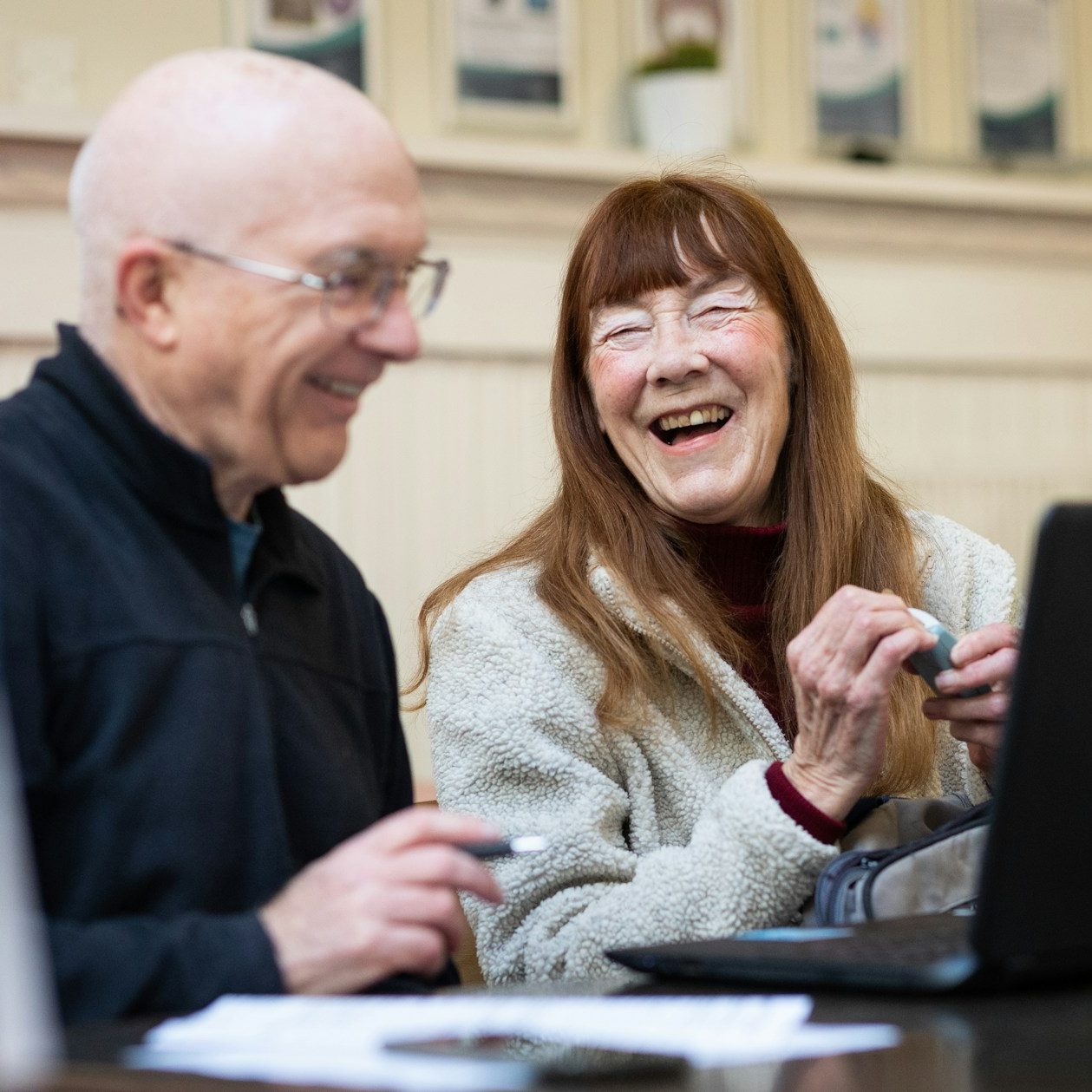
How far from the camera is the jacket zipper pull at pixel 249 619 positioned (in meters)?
1.23

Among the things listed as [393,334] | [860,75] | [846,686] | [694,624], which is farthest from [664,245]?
[860,75]

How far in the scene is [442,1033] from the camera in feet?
2.80

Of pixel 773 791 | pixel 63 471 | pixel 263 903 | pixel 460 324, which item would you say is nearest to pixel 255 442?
pixel 63 471

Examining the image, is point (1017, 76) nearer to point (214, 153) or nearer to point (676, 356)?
point (676, 356)

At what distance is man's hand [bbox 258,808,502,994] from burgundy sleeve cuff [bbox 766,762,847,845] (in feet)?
1.59

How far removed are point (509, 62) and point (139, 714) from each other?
2.52 m

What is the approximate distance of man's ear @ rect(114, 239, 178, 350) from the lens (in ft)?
3.79

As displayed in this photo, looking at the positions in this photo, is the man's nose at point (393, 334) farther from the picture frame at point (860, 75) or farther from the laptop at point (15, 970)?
the picture frame at point (860, 75)

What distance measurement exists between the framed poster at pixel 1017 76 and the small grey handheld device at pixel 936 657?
262 cm

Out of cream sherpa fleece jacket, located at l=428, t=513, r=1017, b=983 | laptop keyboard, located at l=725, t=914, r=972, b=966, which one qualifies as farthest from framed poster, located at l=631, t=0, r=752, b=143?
laptop keyboard, located at l=725, t=914, r=972, b=966

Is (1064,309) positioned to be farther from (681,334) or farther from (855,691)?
(855,691)

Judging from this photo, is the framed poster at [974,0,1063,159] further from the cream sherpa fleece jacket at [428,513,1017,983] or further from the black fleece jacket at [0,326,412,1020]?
Answer: the black fleece jacket at [0,326,412,1020]

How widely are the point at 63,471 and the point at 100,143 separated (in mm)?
222

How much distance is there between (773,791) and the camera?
58.6 inches
